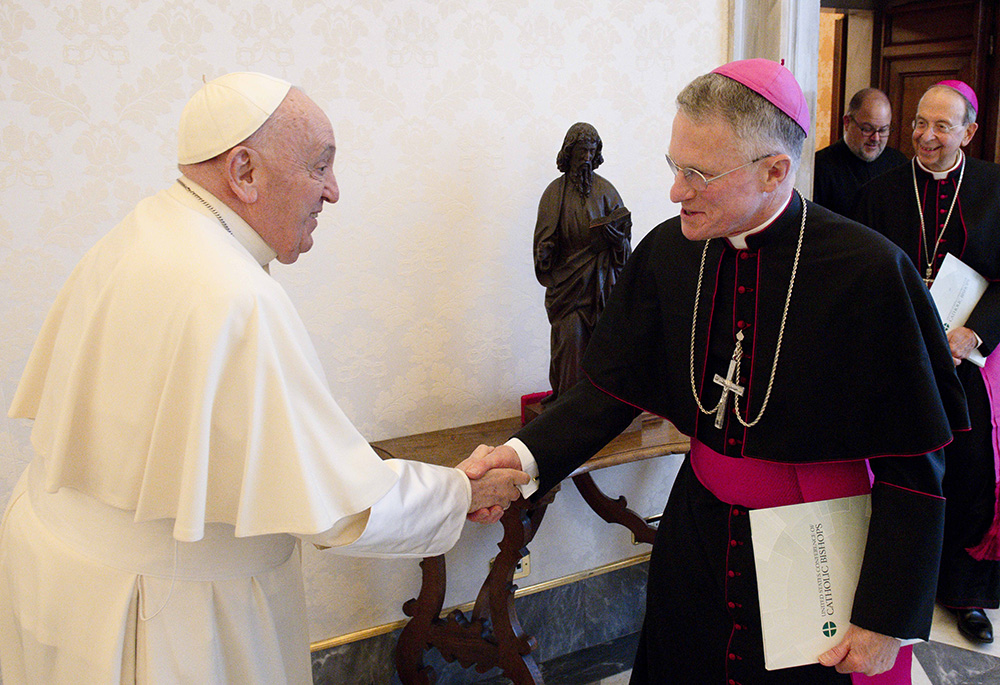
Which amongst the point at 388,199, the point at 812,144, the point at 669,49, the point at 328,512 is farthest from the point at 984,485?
the point at 328,512

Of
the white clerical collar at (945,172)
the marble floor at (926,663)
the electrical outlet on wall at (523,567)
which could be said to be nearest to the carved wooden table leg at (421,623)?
the electrical outlet on wall at (523,567)

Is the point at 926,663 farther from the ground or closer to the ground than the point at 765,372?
closer to the ground

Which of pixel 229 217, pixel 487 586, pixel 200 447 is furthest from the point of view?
pixel 487 586

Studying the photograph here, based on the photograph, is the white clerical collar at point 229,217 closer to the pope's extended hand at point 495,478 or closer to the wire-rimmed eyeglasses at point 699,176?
the pope's extended hand at point 495,478

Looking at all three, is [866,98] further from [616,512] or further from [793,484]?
[793,484]

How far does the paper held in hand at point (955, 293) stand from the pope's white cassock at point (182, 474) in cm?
235

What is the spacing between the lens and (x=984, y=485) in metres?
3.54

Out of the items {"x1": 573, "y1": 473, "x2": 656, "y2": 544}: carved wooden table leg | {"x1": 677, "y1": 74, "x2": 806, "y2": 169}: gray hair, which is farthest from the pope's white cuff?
{"x1": 573, "y1": 473, "x2": 656, "y2": 544}: carved wooden table leg

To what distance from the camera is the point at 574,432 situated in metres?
2.03

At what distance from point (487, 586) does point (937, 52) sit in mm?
4930

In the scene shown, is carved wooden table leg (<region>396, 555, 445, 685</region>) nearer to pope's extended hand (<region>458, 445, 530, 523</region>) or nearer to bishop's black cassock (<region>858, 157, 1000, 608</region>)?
pope's extended hand (<region>458, 445, 530, 523</region>)

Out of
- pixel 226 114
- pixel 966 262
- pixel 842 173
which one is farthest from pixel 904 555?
pixel 842 173

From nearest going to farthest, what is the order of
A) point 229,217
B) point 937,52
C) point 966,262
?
point 229,217
point 966,262
point 937,52

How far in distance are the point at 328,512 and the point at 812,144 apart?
265cm
